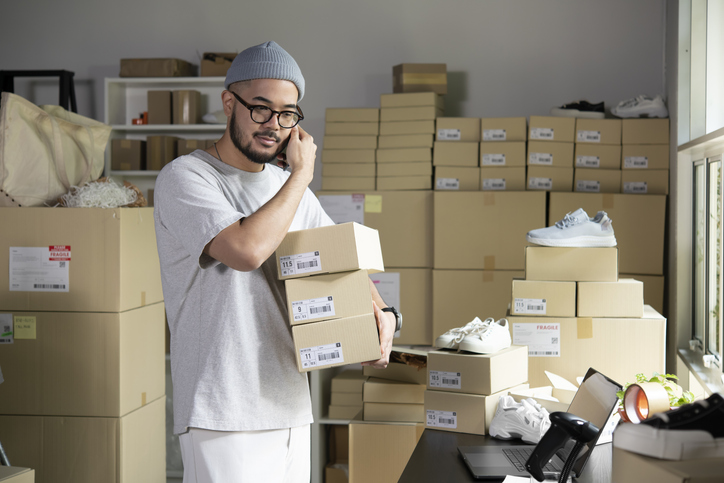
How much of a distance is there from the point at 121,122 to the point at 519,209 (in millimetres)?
2362

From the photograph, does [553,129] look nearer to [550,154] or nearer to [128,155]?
[550,154]

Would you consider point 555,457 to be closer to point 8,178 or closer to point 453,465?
point 453,465

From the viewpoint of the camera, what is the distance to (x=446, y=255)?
304 cm

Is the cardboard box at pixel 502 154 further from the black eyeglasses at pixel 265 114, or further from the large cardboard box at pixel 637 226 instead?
the black eyeglasses at pixel 265 114

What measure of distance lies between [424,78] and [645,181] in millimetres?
1179

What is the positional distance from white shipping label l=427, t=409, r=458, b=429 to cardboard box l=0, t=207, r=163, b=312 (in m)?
1.19

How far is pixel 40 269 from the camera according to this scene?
2.28m

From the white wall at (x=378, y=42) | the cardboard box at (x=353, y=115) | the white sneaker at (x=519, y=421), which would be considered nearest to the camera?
the white sneaker at (x=519, y=421)

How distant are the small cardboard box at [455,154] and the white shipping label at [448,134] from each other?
0.04 meters

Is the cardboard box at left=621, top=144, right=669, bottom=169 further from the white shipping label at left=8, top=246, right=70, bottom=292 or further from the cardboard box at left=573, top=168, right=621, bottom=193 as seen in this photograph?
the white shipping label at left=8, top=246, right=70, bottom=292

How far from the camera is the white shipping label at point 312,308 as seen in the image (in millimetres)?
1362

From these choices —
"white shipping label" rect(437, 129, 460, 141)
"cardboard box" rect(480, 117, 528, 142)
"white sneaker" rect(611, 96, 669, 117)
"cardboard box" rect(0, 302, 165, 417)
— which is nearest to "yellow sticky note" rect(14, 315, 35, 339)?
"cardboard box" rect(0, 302, 165, 417)

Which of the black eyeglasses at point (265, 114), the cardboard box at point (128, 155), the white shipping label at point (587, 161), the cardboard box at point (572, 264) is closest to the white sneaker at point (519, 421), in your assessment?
the cardboard box at point (572, 264)

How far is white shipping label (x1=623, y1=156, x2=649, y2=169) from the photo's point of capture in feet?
9.81
